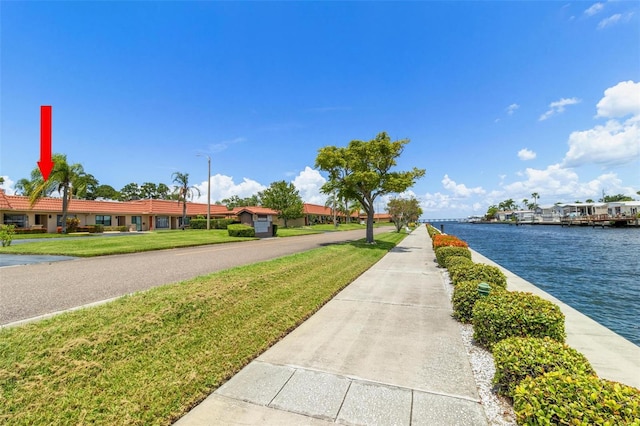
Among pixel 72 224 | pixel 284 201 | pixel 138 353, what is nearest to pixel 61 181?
pixel 72 224

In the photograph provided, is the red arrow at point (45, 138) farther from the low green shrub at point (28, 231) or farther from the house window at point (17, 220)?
the house window at point (17, 220)

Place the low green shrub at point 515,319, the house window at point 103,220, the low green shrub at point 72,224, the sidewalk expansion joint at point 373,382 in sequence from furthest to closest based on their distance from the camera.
Answer: 1. the house window at point 103,220
2. the low green shrub at point 72,224
3. the low green shrub at point 515,319
4. the sidewalk expansion joint at point 373,382

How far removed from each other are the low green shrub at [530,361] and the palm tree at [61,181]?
3721cm

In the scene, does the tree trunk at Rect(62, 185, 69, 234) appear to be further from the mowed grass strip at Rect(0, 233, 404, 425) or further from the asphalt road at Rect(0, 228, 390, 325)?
the mowed grass strip at Rect(0, 233, 404, 425)

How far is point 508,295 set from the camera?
4930mm

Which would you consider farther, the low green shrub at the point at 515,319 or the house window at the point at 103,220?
the house window at the point at 103,220

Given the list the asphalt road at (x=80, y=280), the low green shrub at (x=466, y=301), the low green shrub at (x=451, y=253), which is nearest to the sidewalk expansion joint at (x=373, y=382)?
the low green shrub at (x=466, y=301)

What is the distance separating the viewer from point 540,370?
3.04 metres

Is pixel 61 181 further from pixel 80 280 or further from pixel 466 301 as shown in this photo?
pixel 466 301

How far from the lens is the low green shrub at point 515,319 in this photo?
4.17 m

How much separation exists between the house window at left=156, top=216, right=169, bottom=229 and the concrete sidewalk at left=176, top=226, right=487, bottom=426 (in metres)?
43.1

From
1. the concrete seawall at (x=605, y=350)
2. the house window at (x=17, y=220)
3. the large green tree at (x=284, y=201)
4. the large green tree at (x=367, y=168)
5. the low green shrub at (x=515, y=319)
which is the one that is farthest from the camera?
the large green tree at (x=284, y=201)

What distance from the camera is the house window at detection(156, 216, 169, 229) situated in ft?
139

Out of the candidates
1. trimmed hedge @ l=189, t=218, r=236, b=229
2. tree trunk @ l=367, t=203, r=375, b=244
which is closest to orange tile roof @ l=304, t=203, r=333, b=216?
trimmed hedge @ l=189, t=218, r=236, b=229
